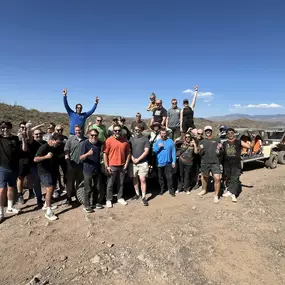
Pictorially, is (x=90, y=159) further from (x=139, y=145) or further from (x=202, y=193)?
(x=202, y=193)

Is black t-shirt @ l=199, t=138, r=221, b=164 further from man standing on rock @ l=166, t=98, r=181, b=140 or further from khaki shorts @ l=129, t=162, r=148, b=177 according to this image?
man standing on rock @ l=166, t=98, r=181, b=140

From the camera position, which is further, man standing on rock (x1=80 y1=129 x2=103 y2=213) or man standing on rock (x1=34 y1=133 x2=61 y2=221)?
man standing on rock (x1=80 y1=129 x2=103 y2=213)

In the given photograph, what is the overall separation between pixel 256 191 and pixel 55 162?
16.8 feet

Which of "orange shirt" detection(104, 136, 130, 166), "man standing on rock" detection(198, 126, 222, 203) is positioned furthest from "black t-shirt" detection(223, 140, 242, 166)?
"orange shirt" detection(104, 136, 130, 166)

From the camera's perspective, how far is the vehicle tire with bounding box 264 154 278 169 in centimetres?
965

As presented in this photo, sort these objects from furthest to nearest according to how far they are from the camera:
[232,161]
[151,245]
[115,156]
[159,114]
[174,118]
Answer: [174,118], [159,114], [232,161], [115,156], [151,245]

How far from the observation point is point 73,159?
5.42 metres

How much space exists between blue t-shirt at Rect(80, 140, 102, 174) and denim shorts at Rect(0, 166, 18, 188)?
1.40 meters

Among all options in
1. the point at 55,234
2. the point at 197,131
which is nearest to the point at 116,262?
the point at 55,234

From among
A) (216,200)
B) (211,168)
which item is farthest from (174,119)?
(216,200)

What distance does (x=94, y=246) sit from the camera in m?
3.95

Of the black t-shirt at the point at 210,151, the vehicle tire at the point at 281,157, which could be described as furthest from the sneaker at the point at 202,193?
the vehicle tire at the point at 281,157

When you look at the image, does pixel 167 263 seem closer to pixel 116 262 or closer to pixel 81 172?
pixel 116 262

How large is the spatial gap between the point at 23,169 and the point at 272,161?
876cm
